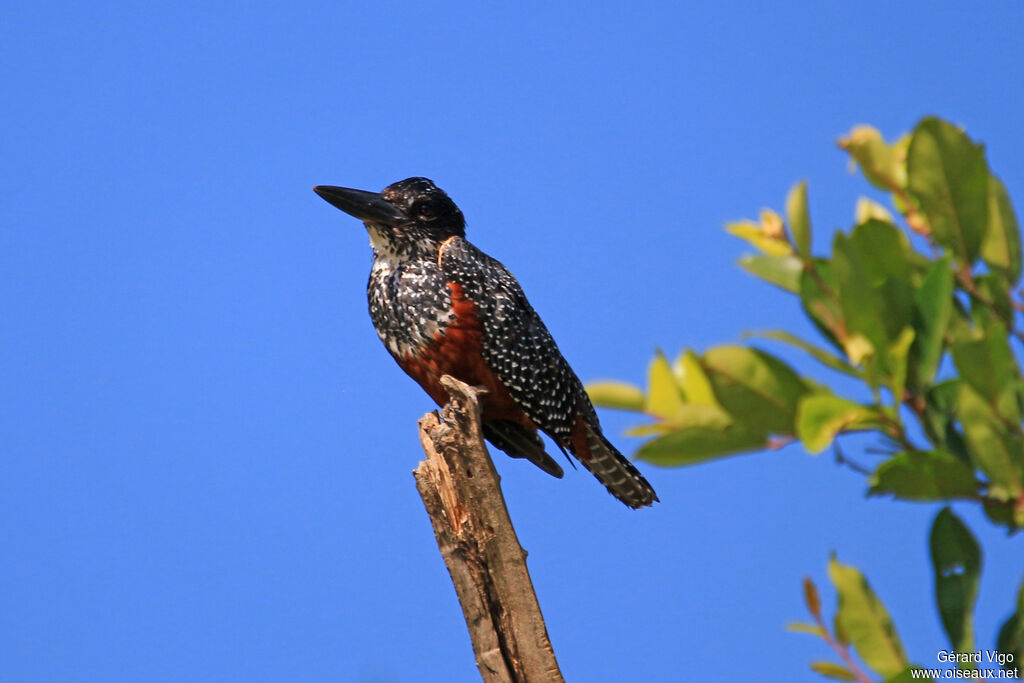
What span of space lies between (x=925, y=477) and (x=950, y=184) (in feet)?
1.12

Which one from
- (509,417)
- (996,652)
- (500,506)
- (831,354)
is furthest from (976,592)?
(509,417)

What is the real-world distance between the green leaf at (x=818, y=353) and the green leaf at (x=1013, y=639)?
36 centimetres

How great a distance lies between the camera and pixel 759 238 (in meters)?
1.37

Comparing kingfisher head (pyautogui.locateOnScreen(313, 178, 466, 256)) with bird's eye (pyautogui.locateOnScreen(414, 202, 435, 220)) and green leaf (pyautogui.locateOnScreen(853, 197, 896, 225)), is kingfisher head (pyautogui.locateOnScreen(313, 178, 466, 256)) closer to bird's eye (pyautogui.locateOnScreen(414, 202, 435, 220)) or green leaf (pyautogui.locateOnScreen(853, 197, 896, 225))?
bird's eye (pyautogui.locateOnScreen(414, 202, 435, 220))

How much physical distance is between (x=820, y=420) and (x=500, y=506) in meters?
2.60

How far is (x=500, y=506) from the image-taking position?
11.7ft

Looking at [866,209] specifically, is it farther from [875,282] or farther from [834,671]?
[834,671]

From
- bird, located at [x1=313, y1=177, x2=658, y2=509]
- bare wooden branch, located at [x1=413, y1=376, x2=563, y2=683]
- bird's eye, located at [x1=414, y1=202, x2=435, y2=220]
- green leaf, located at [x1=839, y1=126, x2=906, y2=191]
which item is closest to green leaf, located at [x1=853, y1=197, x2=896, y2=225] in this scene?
green leaf, located at [x1=839, y1=126, x2=906, y2=191]

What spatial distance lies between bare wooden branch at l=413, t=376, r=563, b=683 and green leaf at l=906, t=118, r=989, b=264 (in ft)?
8.33

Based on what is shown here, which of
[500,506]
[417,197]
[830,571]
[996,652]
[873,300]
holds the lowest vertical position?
[996,652]

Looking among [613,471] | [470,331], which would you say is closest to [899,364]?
[470,331]

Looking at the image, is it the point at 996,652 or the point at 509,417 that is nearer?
the point at 996,652

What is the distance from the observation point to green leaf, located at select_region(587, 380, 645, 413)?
120cm

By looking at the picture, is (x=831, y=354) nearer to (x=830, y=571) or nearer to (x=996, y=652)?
(x=830, y=571)
